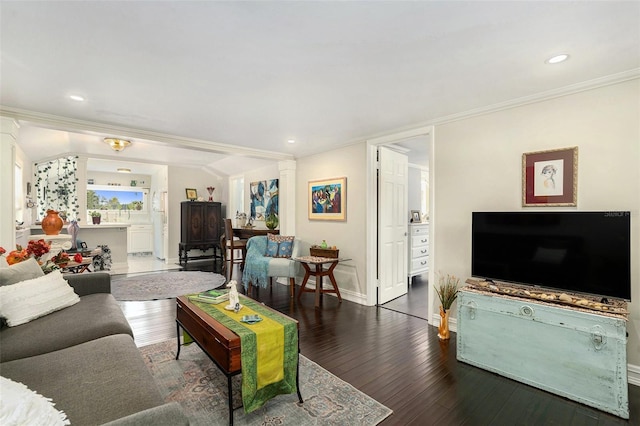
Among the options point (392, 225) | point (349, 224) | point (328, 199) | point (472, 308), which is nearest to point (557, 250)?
point (472, 308)

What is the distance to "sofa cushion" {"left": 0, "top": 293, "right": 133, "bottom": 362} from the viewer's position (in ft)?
6.01

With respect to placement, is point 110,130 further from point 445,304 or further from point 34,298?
point 445,304

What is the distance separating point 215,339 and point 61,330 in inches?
42.1

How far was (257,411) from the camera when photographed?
6.54 ft

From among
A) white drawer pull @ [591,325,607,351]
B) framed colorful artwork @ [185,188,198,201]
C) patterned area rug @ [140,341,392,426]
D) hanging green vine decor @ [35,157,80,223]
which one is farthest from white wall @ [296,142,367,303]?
hanging green vine decor @ [35,157,80,223]

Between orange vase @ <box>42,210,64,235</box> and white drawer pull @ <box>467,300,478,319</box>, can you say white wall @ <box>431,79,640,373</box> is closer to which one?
white drawer pull @ <box>467,300,478,319</box>

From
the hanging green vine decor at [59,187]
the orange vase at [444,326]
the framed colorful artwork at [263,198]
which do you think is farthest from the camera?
the framed colorful artwork at [263,198]

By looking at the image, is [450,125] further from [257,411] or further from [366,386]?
[257,411]

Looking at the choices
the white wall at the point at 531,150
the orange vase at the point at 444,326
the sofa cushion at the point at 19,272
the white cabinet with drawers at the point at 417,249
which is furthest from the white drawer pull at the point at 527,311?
the sofa cushion at the point at 19,272

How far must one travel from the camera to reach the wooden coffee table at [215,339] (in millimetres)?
1809

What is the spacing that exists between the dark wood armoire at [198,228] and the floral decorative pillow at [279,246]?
351 centimetres

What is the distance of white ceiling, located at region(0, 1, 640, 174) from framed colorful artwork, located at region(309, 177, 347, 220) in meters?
1.38

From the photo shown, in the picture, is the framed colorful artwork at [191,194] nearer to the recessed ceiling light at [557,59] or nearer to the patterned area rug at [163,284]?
the patterned area rug at [163,284]

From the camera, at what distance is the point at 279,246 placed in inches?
201
